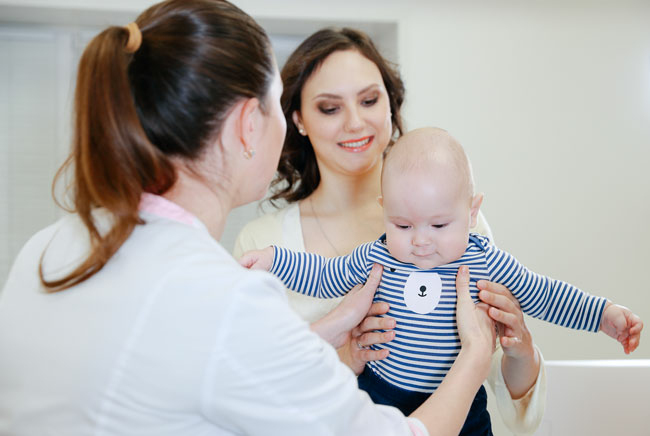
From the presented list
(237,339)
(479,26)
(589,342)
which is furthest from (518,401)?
(479,26)

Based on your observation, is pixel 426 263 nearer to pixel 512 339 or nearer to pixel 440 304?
pixel 440 304

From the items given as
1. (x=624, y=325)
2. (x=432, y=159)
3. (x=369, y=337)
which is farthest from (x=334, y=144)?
(x=624, y=325)

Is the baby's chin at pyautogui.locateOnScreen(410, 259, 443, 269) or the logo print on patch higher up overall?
the baby's chin at pyautogui.locateOnScreen(410, 259, 443, 269)

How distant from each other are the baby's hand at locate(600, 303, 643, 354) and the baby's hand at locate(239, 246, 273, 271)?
821 millimetres

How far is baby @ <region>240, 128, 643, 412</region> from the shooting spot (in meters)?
1.39

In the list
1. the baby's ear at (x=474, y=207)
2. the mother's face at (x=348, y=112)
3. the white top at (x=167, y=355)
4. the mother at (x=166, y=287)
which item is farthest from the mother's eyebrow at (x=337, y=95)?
the white top at (x=167, y=355)

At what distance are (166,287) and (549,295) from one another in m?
1.00

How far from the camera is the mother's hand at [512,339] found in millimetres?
1387

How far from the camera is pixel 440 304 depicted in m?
1.42

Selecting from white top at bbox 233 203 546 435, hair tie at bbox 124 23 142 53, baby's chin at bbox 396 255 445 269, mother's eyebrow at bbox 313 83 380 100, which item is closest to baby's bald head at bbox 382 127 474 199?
baby's chin at bbox 396 255 445 269

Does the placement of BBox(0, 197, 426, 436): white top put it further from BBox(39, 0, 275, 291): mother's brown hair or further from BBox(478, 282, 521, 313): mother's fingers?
BBox(478, 282, 521, 313): mother's fingers

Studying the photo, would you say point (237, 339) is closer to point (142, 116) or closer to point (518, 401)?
point (142, 116)

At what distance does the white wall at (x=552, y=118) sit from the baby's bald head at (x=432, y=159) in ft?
6.56

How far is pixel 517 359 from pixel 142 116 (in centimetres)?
110
